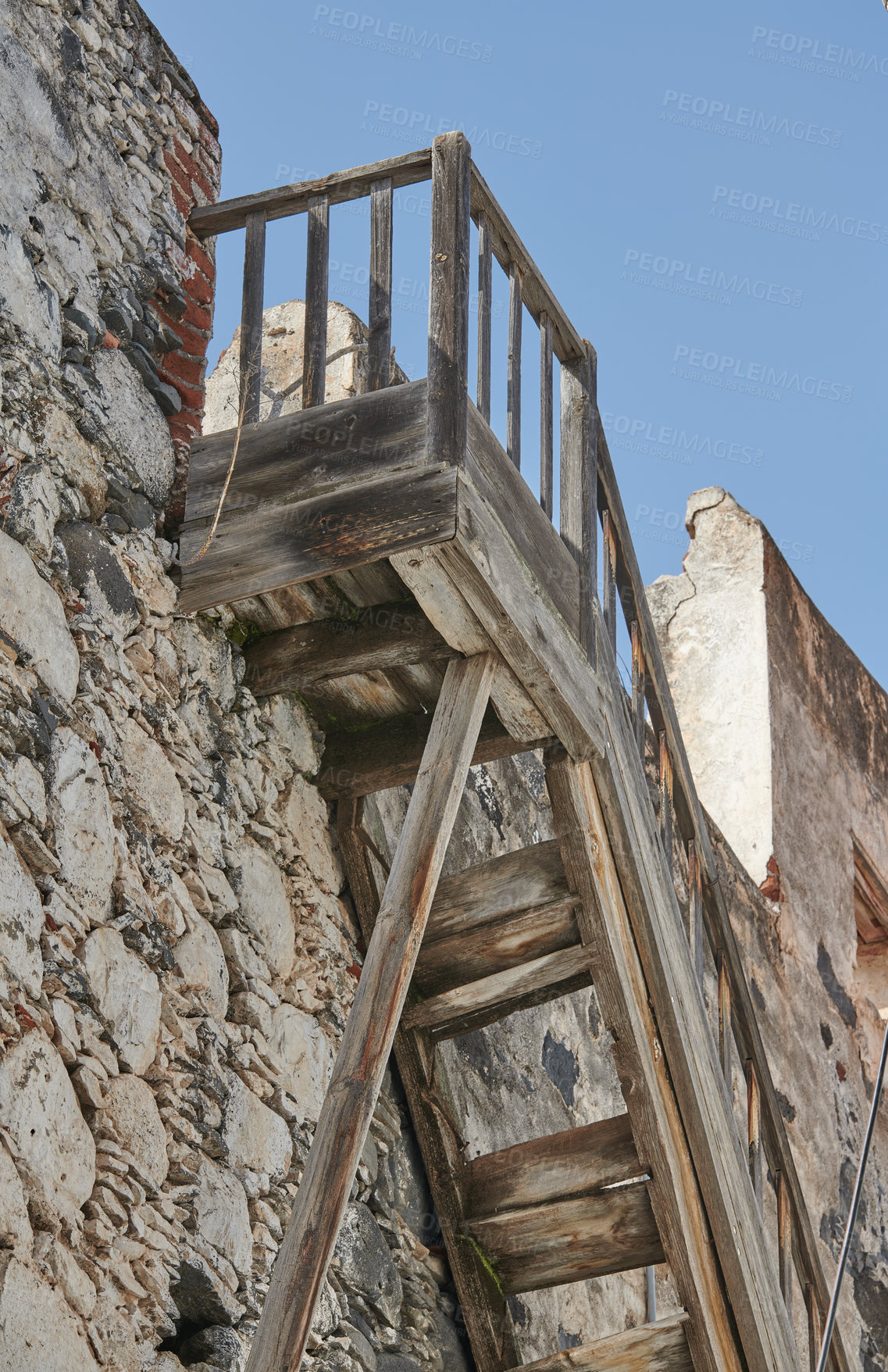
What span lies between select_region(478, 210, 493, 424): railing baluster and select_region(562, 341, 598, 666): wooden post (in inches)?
23.3

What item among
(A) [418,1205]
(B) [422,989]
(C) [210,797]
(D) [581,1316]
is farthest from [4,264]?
(D) [581,1316]

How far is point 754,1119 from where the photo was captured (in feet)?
16.1

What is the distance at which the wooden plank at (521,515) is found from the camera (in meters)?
3.66

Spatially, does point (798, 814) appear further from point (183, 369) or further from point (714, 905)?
point (183, 369)

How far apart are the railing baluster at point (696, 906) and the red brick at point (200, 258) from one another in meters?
2.38

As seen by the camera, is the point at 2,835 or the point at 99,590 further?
the point at 99,590

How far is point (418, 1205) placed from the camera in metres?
4.39

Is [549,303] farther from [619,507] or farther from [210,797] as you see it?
[210,797]

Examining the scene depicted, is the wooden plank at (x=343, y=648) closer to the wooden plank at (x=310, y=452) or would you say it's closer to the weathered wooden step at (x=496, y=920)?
the wooden plank at (x=310, y=452)

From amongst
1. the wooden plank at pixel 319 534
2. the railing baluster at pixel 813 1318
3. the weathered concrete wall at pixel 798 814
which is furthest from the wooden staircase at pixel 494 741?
the weathered concrete wall at pixel 798 814

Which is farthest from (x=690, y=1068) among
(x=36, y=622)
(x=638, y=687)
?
(x=36, y=622)

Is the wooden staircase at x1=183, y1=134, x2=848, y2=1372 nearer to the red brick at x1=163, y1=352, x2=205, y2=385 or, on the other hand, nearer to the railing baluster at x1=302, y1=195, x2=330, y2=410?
the railing baluster at x1=302, y1=195, x2=330, y2=410

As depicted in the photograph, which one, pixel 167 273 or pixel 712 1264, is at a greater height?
pixel 167 273

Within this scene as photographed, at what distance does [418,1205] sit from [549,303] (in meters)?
2.71
